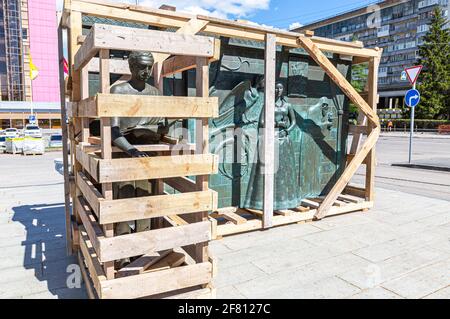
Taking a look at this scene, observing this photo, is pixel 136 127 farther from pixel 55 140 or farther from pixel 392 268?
pixel 55 140

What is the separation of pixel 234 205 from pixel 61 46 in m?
3.04

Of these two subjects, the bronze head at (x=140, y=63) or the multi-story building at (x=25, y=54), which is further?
the multi-story building at (x=25, y=54)

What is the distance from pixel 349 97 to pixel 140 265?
13.9 ft

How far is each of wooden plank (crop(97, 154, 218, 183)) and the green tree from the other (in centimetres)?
4559

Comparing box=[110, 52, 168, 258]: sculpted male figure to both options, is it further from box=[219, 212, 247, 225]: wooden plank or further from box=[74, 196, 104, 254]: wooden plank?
box=[219, 212, 247, 225]: wooden plank

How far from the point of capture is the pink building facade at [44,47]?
53.4 meters

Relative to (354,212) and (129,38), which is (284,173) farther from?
(129,38)

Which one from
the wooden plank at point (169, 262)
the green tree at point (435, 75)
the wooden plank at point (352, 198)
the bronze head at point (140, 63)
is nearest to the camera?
the wooden plank at point (169, 262)

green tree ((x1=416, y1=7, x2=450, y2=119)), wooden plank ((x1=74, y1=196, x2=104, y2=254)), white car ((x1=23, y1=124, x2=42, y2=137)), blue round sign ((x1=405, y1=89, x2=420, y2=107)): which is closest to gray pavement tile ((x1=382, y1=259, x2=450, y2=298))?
wooden plank ((x1=74, y1=196, x2=104, y2=254))

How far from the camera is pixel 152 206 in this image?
254 cm

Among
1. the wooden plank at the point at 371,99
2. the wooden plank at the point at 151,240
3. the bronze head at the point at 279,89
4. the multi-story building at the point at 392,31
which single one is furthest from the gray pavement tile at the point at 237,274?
the multi-story building at the point at 392,31

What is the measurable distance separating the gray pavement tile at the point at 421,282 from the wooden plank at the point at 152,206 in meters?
1.90

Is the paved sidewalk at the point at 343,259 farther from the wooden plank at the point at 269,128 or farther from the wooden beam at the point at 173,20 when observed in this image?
the wooden beam at the point at 173,20

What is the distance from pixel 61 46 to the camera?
379 centimetres
